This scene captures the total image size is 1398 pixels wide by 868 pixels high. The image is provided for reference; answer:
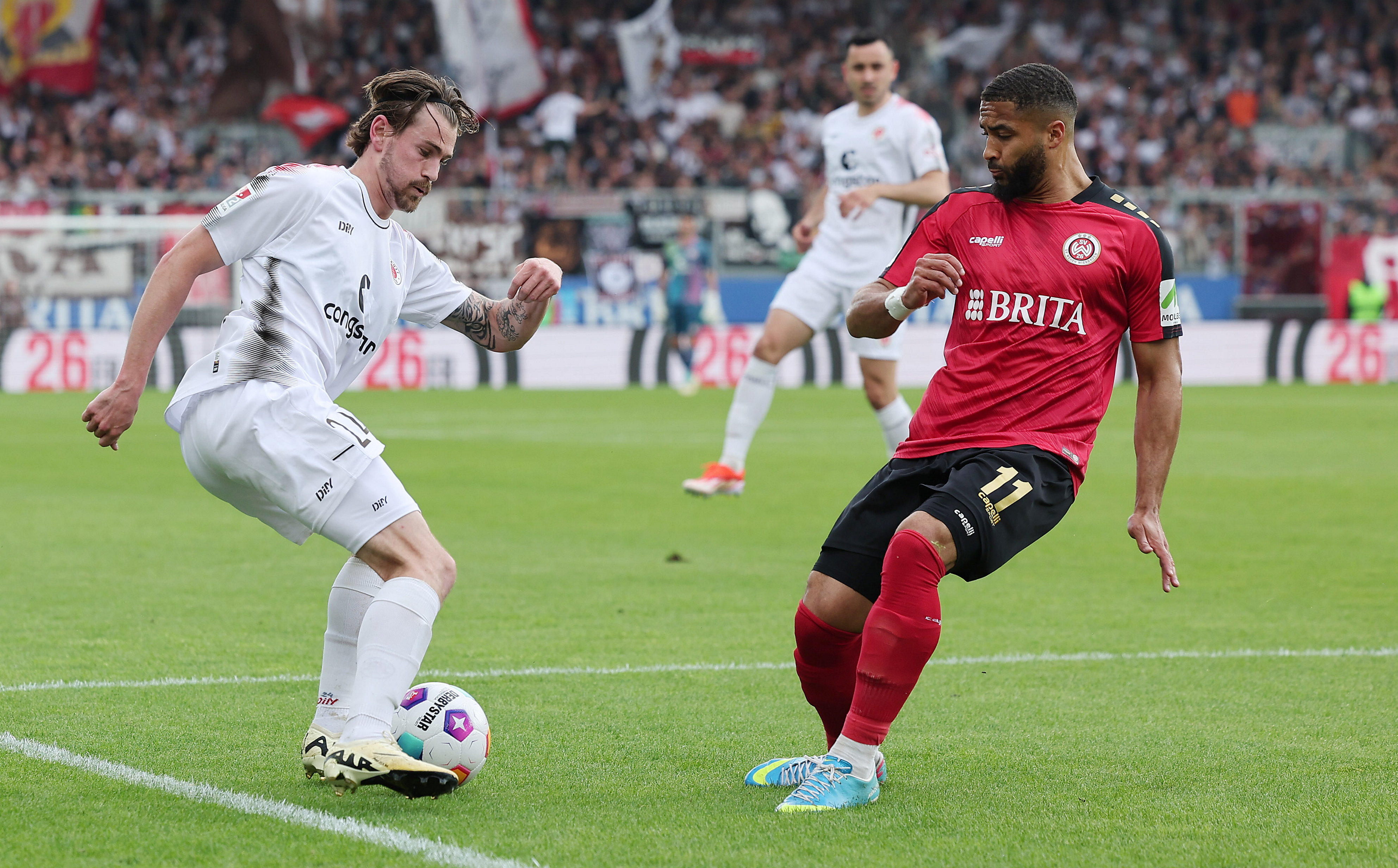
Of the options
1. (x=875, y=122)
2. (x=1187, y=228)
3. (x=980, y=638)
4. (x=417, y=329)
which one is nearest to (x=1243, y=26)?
(x=1187, y=228)

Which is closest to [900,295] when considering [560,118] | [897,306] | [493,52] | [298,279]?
[897,306]

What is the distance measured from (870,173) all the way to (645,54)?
21970 mm

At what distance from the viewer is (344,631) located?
Result: 4410 mm

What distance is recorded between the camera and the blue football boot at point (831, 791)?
4.01 metres

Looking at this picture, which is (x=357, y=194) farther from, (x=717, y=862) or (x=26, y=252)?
(x=26, y=252)

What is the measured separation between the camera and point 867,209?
10492 mm

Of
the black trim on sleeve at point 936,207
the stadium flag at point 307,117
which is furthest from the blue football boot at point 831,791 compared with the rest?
the stadium flag at point 307,117

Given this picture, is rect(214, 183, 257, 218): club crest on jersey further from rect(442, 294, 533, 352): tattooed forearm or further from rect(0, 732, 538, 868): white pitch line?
rect(0, 732, 538, 868): white pitch line

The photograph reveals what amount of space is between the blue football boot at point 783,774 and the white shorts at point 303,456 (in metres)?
1.13

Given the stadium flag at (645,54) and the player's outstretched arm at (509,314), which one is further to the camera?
the stadium flag at (645,54)

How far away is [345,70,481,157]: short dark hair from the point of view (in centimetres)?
433

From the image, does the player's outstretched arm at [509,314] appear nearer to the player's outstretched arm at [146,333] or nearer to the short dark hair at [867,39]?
the player's outstretched arm at [146,333]

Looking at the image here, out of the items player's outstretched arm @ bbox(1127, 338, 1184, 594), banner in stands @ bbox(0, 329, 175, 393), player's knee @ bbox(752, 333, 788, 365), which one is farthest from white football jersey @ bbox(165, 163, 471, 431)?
banner in stands @ bbox(0, 329, 175, 393)

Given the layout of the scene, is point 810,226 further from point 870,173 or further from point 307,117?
point 307,117
